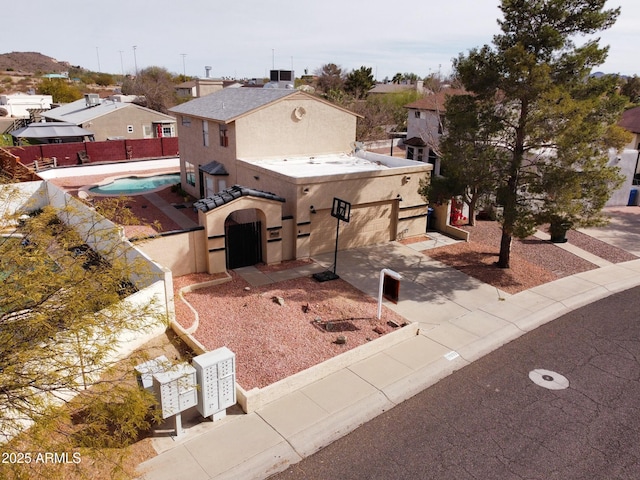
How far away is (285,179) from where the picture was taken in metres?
19.2

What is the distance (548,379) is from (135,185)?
2956 centimetres

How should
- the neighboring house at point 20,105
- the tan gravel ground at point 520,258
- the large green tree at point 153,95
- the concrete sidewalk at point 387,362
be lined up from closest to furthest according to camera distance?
the concrete sidewalk at point 387,362
the tan gravel ground at point 520,258
the neighboring house at point 20,105
the large green tree at point 153,95

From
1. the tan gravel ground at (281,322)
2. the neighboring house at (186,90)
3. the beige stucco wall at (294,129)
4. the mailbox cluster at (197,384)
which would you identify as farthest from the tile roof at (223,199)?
the neighboring house at (186,90)

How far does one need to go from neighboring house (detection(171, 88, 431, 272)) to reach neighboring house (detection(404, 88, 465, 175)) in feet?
37.9

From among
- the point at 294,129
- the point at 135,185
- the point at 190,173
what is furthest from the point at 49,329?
the point at 135,185

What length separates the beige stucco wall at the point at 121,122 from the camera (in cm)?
4191

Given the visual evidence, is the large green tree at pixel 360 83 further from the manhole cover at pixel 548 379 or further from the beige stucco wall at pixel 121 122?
the manhole cover at pixel 548 379

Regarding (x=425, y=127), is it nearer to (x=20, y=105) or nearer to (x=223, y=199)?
(x=223, y=199)

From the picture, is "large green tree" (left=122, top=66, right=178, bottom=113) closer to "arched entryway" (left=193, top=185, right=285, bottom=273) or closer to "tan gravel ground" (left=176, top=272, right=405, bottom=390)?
"arched entryway" (left=193, top=185, right=285, bottom=273)

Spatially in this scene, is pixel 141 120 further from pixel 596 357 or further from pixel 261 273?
pixel 596 357

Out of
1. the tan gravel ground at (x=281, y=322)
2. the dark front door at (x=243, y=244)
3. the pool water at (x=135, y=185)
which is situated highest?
the dark front door at (x=243, y=244)

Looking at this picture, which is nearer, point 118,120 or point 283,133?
point 283,133

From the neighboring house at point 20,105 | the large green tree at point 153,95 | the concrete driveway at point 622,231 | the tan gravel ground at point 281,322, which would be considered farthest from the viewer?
the large green tree at point 153,95

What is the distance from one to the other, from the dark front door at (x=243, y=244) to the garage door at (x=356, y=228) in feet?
7.76
